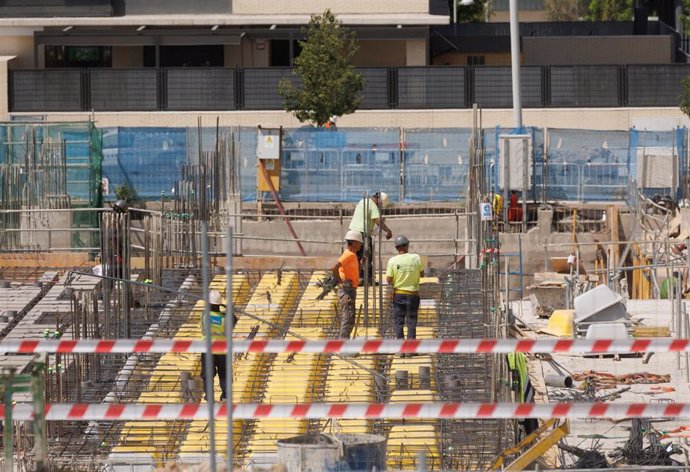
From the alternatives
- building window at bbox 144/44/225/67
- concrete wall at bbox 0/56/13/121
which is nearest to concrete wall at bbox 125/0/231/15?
building window at bbox 144/44/225/67

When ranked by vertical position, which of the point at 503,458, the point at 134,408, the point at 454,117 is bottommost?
the point at 503,458

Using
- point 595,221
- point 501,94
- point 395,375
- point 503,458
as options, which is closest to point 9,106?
point 501,94

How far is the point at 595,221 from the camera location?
109 feet

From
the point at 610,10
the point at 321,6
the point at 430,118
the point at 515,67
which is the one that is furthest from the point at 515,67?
the point at 610,10

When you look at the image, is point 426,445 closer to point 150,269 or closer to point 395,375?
point 395,375

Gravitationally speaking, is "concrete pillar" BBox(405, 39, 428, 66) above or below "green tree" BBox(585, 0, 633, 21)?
below

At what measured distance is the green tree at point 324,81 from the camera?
39.2 meters

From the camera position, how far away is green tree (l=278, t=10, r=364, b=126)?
39.2 m

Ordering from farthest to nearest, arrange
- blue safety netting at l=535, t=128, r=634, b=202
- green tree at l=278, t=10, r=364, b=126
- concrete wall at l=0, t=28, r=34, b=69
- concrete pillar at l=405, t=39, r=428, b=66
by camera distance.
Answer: concrete pillar at l=405, t=39, r=428, b=66 → concrete wall at l=0, t=28, r=34, b=69 → green tree at l=278, t=10, r=364, b=126 → blue safety netting at l=535, t=128, r=634, b=202

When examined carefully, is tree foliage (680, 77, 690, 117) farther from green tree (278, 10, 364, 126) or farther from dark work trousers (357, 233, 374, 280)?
dark work trousers (357, 233, 374, 280)

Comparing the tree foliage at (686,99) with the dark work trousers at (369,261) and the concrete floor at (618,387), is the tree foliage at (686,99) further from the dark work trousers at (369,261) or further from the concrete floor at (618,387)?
the dark work trousers at (369,261)

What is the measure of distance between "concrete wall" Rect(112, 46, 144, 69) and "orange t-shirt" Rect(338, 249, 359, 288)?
1086 inches

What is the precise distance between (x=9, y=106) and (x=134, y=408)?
3155cm

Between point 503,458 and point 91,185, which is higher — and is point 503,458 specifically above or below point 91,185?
below
